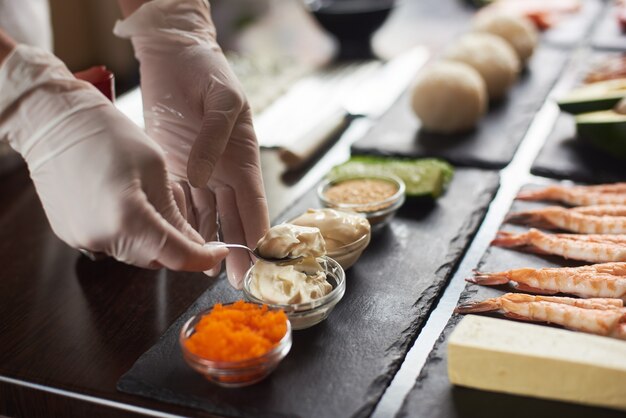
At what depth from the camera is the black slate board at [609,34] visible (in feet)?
11.0

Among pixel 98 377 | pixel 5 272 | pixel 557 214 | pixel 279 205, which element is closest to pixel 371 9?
pixel 279 205

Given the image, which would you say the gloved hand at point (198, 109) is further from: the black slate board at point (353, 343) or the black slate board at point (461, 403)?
the black slate board at point (461, 403)

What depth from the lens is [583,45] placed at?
349cm

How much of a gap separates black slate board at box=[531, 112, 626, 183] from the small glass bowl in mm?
981

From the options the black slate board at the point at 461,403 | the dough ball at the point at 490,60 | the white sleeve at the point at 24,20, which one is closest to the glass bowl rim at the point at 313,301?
the black slate board at the point at 461,403

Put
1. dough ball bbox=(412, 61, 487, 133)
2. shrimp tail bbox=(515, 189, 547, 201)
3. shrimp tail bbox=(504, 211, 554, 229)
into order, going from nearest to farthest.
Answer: shrimp tail bbox=(504, 211, 554, 229) → shrimp tail bbox=(515, 189, 547, 201) → dough ball bbox=(412, 61, 487, 133)

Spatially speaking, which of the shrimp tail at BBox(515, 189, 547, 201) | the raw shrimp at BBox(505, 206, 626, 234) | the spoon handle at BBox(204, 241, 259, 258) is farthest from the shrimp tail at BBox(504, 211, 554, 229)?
the spoon handle at BBox(204, 241, 259, 258)

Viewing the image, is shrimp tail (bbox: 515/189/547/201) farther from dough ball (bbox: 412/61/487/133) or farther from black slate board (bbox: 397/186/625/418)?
black slate board (bbox: 397/186/625/418)

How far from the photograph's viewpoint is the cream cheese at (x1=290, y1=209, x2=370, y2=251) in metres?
1.87

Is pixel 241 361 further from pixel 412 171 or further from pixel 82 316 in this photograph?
pixel 412 171

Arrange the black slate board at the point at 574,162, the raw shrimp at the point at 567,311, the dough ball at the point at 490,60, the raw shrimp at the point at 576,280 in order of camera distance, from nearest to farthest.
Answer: the raw shrimp at the point at 567,311 → the raw shrimp at the point at 576,280 → the black slate board at the point at 574,162 → the dough ball at the point at 490,60

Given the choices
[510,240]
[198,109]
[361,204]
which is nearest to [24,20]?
[198,109]

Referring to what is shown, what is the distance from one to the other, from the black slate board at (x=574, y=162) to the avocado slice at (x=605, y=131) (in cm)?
3

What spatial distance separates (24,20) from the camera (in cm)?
275
